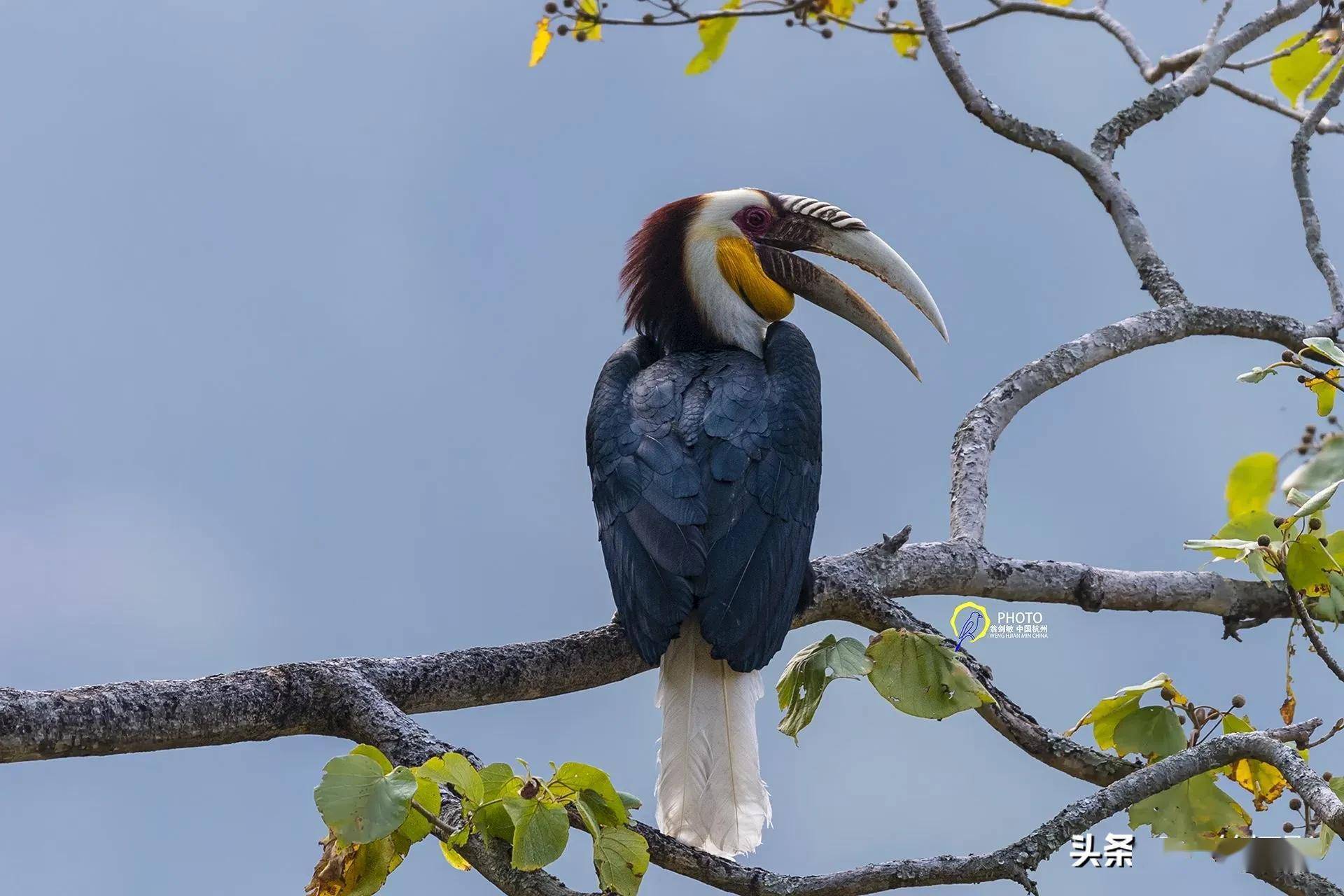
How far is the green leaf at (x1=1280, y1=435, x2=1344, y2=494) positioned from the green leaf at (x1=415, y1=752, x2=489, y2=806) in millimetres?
2361

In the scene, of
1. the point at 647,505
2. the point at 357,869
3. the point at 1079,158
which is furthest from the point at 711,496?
the point at 1079,158

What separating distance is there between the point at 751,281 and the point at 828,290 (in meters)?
0.30

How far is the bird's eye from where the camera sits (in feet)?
16.1

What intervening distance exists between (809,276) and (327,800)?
2.87 metres

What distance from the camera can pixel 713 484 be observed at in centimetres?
364

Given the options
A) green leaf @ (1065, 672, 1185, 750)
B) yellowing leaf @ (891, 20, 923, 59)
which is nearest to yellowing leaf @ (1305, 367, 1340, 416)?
green leaf @ (1065, 672, 1185, 750)

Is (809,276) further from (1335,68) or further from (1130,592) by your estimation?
(1335,68)

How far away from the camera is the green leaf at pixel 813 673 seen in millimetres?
3340

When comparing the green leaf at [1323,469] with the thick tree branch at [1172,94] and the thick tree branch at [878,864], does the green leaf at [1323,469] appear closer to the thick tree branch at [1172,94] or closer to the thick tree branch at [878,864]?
the thick tree branch at [878,864]

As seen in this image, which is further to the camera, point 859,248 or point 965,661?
point 859,248

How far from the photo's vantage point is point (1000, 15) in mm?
5629

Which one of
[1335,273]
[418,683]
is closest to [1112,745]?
[418,683]

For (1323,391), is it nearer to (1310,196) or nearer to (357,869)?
(1310,196)

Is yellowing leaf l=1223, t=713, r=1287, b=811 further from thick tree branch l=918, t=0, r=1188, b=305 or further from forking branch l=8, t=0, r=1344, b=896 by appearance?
thick tree branch l=918, t=0, r=1188, b=305
